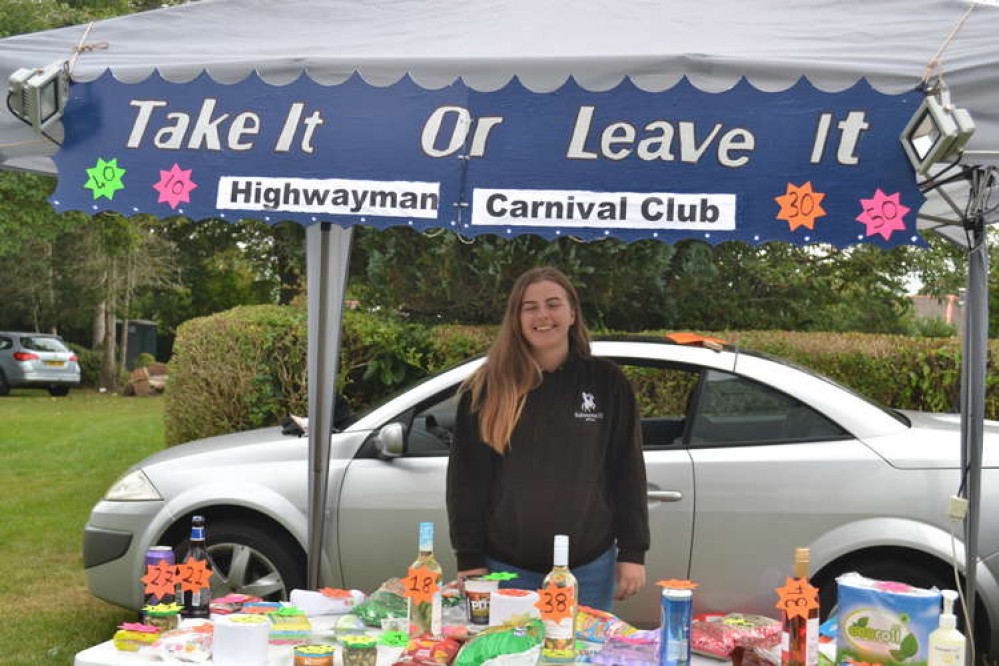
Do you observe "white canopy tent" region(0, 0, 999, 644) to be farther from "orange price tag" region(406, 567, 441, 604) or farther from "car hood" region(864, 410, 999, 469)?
"orange price tag" region(406, 567, 441, 604)

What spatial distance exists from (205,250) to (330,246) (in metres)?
29.6

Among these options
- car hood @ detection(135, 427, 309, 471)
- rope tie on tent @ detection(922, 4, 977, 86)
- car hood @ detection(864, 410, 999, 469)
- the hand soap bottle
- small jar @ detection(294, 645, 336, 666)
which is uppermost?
rope tie on tent @ detection(922, 4, 977, 86)

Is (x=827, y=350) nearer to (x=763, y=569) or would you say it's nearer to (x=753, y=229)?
(x=763, y=569)

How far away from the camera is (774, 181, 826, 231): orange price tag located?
11.1 ft

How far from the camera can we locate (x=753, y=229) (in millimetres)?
3438

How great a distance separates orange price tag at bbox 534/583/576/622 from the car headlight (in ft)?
11.4

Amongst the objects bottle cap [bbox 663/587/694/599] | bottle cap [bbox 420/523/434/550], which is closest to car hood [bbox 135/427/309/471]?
bottle cap [bbox 420/523/434/550]

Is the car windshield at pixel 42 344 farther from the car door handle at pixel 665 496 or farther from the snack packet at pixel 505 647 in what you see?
the snack packet at pixel 505 647

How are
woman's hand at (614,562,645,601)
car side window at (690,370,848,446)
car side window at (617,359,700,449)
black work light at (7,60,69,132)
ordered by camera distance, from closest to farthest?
black work light at (7,60,69,132), woman's hand at (614,562,645,601), car side window at (690,370,848,446), car side window at (617,359,700,449)

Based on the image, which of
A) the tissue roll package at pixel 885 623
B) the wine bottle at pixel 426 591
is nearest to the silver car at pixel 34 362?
the wine bottle at pixel 426 591

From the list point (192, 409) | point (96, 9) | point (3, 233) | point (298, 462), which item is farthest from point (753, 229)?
point (96, 9)

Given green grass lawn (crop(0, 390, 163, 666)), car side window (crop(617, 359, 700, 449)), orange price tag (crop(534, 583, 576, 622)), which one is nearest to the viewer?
orange price tag (crop(534, 583, 576, 622))

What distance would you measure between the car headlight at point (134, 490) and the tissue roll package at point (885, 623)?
3.97 m

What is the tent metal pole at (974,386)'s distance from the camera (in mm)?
3959
